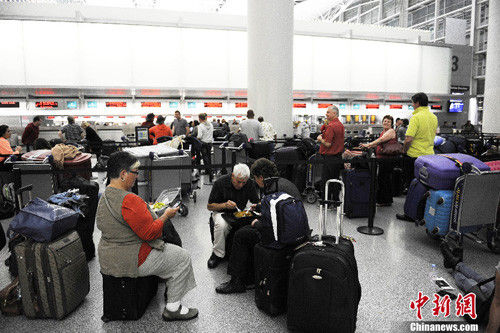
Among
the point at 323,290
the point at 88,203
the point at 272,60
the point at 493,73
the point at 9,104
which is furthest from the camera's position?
the point at 493,73

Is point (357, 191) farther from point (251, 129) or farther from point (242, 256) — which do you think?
point (251, 129)

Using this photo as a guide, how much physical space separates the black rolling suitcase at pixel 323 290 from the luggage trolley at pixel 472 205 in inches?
79.0

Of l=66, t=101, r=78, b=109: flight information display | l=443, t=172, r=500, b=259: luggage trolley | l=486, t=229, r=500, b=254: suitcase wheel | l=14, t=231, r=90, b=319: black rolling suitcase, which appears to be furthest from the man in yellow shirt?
l=66, t=101, r=78, b=109: flight information display

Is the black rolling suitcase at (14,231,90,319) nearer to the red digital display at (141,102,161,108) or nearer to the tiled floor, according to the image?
the tiled floor

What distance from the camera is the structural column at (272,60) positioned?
29.3 feet

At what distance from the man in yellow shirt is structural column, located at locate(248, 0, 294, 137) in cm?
462

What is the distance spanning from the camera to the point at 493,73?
51.5 feet

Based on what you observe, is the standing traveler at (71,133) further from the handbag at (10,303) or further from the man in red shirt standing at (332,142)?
the handbag at (10,303)

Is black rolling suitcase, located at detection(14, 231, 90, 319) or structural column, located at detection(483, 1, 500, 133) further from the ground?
structural column, located at detection(483, 1, 500, 133)

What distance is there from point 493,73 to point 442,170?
1556 cm

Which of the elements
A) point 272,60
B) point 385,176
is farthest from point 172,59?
point 385,176

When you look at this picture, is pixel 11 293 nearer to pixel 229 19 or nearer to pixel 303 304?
pixel 303 304

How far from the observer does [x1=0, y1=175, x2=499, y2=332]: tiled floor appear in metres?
2.59

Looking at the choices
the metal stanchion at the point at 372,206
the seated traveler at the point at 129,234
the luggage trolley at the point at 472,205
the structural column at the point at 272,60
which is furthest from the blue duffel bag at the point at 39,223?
the structural column at the point at 272,60
